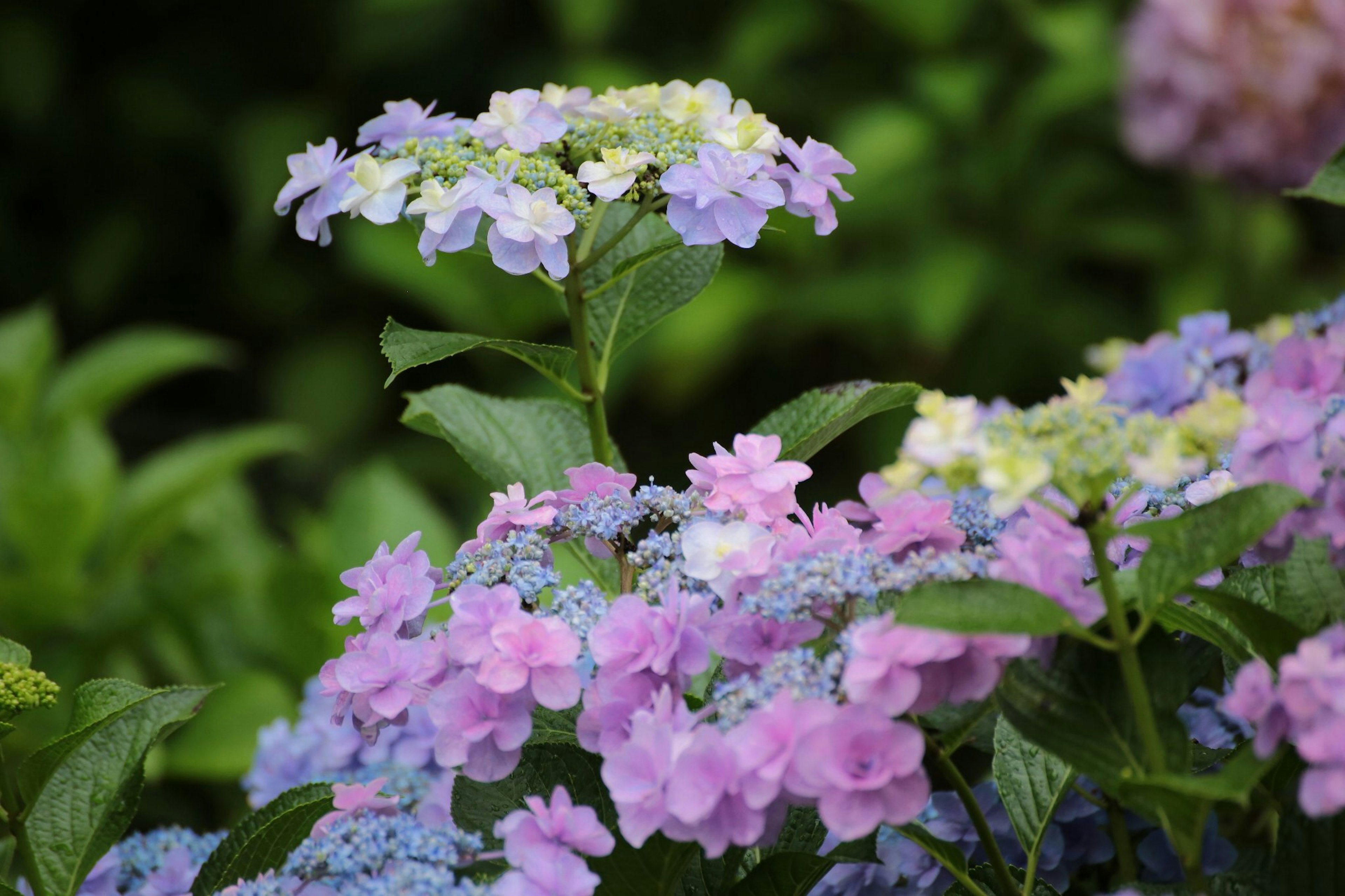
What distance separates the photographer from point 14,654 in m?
0.64

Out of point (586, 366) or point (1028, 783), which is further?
point (586, 366)

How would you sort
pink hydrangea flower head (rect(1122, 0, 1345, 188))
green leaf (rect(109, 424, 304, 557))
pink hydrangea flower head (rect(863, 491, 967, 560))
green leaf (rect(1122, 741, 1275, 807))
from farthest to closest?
pink hydrangea flower head (rect(1122, 0, 1345, 188)), green leaf (rect(109, 424, 304, 557)), pink hydrangea flower head (rect(863, 491, 967, 560)), green leaf (rect(1122, 741, 1275, 807))

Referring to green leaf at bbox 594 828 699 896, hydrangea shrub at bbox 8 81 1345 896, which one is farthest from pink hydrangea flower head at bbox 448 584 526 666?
green leaf at bbox 594 828 699 896

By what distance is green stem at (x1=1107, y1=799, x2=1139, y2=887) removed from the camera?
54 cm

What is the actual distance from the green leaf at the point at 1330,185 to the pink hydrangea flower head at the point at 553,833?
0.47 metres

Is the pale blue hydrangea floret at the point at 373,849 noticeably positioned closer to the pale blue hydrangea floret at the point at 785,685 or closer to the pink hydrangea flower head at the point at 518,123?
the pale blue hydrangea floret at the point at 785,685

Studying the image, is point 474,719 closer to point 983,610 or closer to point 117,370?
point 983,610

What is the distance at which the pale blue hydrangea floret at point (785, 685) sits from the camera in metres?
0.47

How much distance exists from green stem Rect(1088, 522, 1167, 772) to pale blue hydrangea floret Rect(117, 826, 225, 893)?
483 millimetres

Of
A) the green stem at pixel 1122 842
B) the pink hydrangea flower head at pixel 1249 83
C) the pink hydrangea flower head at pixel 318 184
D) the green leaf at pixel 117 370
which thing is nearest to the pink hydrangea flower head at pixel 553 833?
the green stem at pixel 1122 842

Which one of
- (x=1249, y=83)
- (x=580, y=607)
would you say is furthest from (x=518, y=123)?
(x=1249, y=83)

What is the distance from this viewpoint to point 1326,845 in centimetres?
53

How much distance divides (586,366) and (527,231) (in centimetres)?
14

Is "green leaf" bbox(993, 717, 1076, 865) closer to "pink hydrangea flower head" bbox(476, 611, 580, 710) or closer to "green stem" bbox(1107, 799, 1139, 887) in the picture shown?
"green stem" bbox(1107, 799, 1139, 887)
